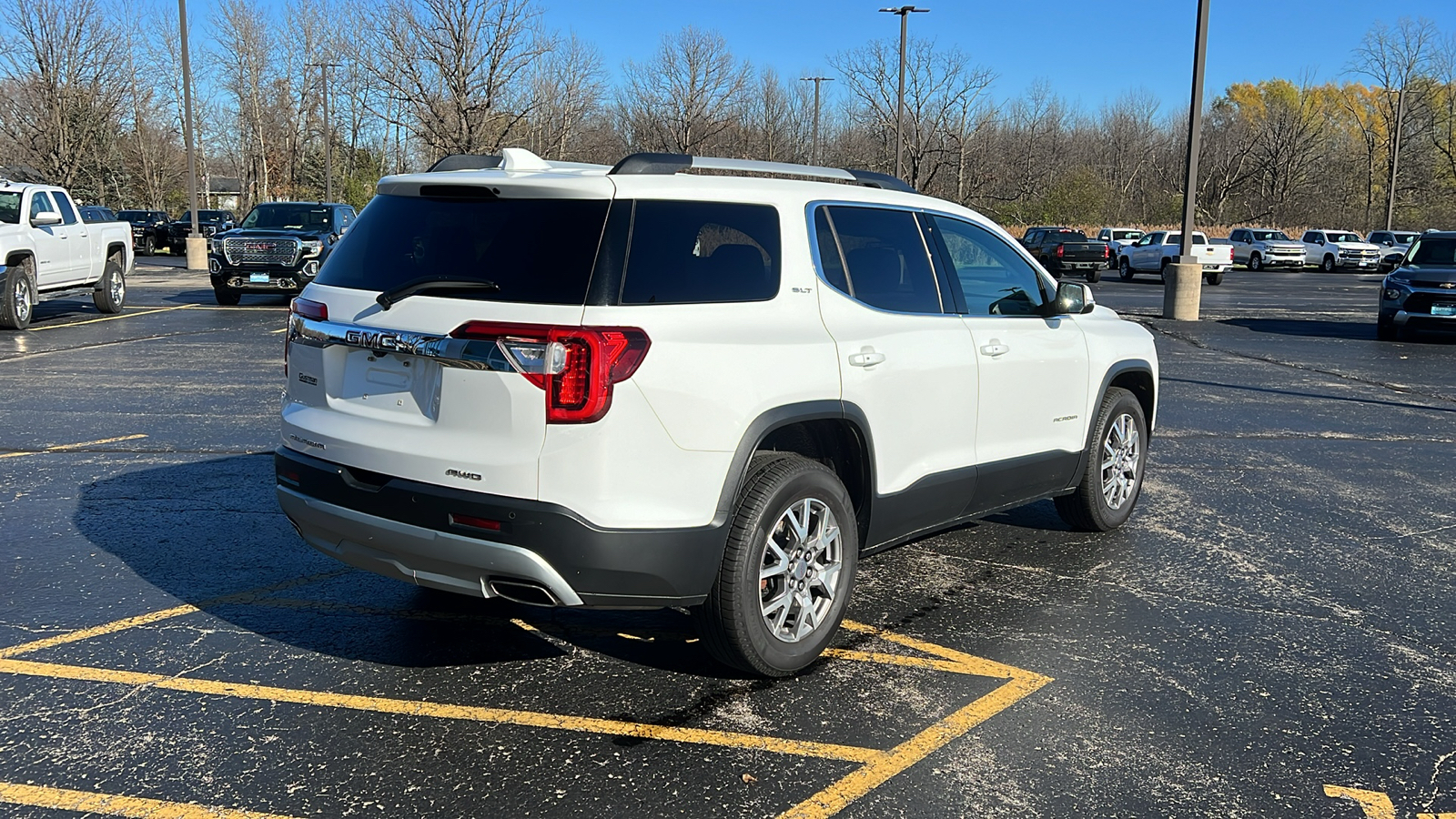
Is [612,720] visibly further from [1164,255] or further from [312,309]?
[1164,255]

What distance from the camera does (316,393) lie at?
14.3 feet

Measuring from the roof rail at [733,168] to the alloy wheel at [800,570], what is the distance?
132cm

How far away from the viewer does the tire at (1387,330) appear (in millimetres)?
19136

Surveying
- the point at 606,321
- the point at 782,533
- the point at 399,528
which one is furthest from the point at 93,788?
the point at 782,533

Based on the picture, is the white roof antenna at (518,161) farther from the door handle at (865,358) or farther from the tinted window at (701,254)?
the door handle at (865,358)

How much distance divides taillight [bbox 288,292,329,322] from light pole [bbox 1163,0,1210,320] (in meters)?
18.8

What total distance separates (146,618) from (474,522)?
205 cm

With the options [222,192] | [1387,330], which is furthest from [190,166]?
[222,192]

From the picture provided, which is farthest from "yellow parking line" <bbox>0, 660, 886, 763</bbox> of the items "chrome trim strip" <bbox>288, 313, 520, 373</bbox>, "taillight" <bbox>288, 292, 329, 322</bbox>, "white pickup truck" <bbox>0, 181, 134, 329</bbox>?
"white pickup truck" <bbox>0, 181, 134, 329</bbox>

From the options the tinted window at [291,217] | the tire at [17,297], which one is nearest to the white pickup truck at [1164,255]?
the tinted window at [291,217]

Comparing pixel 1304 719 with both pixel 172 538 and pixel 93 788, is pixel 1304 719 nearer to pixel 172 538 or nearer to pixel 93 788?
pixel 93 788

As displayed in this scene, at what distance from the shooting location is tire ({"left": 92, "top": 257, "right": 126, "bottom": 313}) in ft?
62.7

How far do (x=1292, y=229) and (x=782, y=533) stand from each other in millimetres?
70803

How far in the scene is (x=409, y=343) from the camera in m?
3.95
